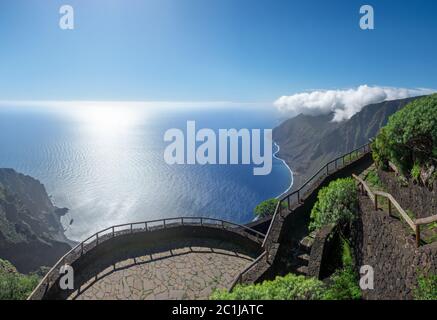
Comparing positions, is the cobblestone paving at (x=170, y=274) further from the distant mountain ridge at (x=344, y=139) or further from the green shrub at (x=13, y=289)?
the distant mountain ridge at (x=344, y=139)

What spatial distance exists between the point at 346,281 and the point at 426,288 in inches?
128

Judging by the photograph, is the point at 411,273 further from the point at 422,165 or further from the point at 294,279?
the point at 422,165

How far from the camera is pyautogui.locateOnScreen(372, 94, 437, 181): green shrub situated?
32.7ft

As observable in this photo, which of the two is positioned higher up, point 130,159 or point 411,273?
point 411,273

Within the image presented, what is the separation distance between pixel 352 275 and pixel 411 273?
2.77m

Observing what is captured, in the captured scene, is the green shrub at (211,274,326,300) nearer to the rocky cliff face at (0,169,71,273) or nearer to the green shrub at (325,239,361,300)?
the green shrub at (325,239,361,300)

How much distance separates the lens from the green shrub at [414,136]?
997 centimetres

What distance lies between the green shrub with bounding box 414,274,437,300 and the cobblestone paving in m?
6.14

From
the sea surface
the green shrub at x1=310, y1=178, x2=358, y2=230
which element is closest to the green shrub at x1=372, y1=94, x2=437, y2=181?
the green shrub at x1=310, y1=178, x2=358, y2=230

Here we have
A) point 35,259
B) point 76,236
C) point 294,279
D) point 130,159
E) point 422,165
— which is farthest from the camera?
point 130,159

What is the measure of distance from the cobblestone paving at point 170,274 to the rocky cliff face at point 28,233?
71558 millimetres
